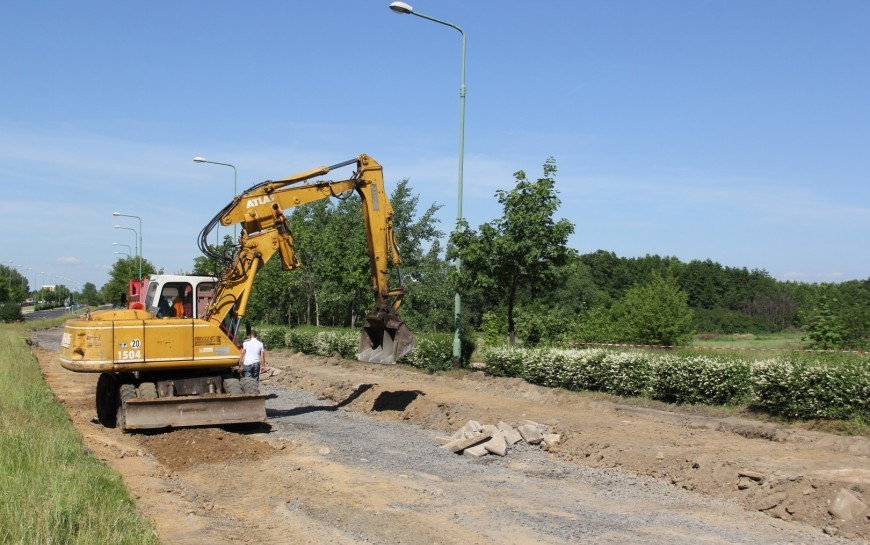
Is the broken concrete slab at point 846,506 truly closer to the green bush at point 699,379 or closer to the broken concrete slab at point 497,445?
the broken concrete slab at point 497,445

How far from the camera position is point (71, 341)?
585 inches

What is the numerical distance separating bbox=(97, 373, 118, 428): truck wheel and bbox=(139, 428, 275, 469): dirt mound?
1877mm

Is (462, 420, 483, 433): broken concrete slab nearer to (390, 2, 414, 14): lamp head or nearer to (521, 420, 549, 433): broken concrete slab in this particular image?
(521, 420, 549, 433): broken concrete slab

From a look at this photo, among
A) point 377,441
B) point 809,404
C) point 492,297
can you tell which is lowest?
point 377,441

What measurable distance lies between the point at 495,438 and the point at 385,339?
147 inches

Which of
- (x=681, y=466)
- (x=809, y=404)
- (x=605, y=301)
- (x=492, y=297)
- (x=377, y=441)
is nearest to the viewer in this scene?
(x=681, y=466)

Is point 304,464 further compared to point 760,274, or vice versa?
point 760,274

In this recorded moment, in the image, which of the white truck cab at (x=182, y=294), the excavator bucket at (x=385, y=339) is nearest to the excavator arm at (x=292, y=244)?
the excavator bucket at (x=385, y=339)

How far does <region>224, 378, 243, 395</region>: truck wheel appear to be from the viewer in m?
15.3

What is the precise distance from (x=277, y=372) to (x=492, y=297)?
7931 mm

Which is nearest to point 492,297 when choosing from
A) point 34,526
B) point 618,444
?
point 618,444

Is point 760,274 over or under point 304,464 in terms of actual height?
over

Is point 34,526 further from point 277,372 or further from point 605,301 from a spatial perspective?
point 605,301

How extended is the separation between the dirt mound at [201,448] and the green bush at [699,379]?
25.5 ft
